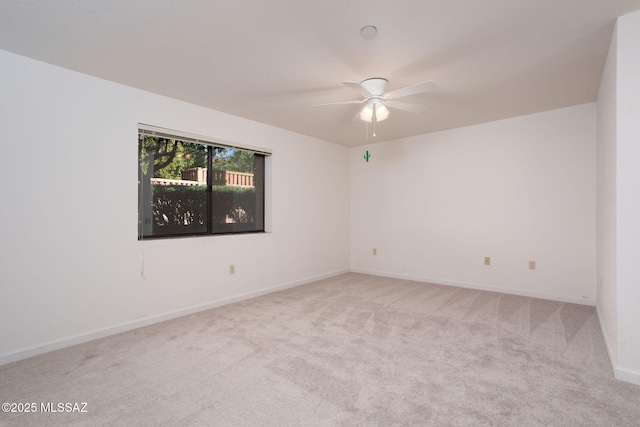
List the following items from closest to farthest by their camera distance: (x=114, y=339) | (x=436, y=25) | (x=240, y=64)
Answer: (x=436, y=25)
(x=240, y=64)
(x=114, y=339)

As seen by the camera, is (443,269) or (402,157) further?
(402,157)

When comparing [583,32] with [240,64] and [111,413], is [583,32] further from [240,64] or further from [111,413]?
[111,413]

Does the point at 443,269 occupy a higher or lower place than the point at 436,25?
lower

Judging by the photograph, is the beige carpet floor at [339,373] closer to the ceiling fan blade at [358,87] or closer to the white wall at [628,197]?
the white wall at [628,197]

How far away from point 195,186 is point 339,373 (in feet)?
8.57

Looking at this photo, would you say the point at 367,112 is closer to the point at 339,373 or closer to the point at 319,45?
the point at 319,45

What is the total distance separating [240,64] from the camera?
2557mm

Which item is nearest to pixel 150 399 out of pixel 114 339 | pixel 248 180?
pixel 114 339

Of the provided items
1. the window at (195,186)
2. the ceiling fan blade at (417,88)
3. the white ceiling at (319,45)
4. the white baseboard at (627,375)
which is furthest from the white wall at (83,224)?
the white baseboard at (627,375)

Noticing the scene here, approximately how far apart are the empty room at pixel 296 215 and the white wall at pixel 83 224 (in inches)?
0.7

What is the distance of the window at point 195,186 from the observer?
3211 mm

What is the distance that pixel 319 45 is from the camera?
226 centimetres

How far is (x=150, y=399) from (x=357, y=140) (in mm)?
4382

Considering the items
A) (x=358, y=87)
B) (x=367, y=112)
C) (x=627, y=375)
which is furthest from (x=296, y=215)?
(x=627, y=375)
